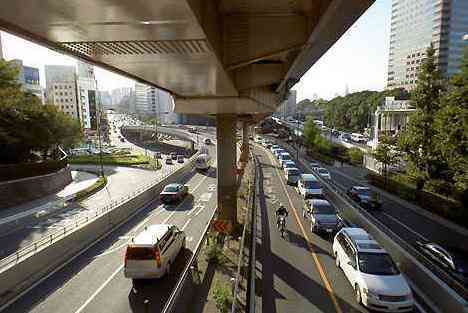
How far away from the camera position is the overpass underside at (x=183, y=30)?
3.80m

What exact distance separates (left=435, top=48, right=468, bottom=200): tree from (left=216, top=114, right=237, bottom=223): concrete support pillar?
13.7 m

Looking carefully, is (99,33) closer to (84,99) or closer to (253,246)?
(253,246)

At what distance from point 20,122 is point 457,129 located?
125 ft

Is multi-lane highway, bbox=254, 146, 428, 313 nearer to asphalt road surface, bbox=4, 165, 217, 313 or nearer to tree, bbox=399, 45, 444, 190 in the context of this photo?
asphalt road surface, bbox=4, 165, 217, 313

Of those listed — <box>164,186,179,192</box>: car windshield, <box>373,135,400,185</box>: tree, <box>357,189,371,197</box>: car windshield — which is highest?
<box>373,135,400,185</box>: tree

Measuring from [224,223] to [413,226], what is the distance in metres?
14.1

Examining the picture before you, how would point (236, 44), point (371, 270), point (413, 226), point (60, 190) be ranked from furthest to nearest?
point (60, 190) → point (413, 226) → point (371, 270) → point (236, 44)

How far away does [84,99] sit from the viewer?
135 metres

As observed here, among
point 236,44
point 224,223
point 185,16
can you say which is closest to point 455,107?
point 224,223

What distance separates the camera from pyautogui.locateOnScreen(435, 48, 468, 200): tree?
19141 mm

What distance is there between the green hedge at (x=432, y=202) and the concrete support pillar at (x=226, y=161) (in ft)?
50.3

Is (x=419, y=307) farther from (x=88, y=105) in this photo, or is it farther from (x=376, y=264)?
(x=88, y=105)

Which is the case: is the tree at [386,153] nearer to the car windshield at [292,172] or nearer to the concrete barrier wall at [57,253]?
the car windshield at [292,172]

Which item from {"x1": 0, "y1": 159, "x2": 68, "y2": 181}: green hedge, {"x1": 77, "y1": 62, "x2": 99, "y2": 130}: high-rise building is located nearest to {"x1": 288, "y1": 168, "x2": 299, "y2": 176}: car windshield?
{"x1": 0, "y1": 159, "x2": 68, "y2": 181}: green hedge
